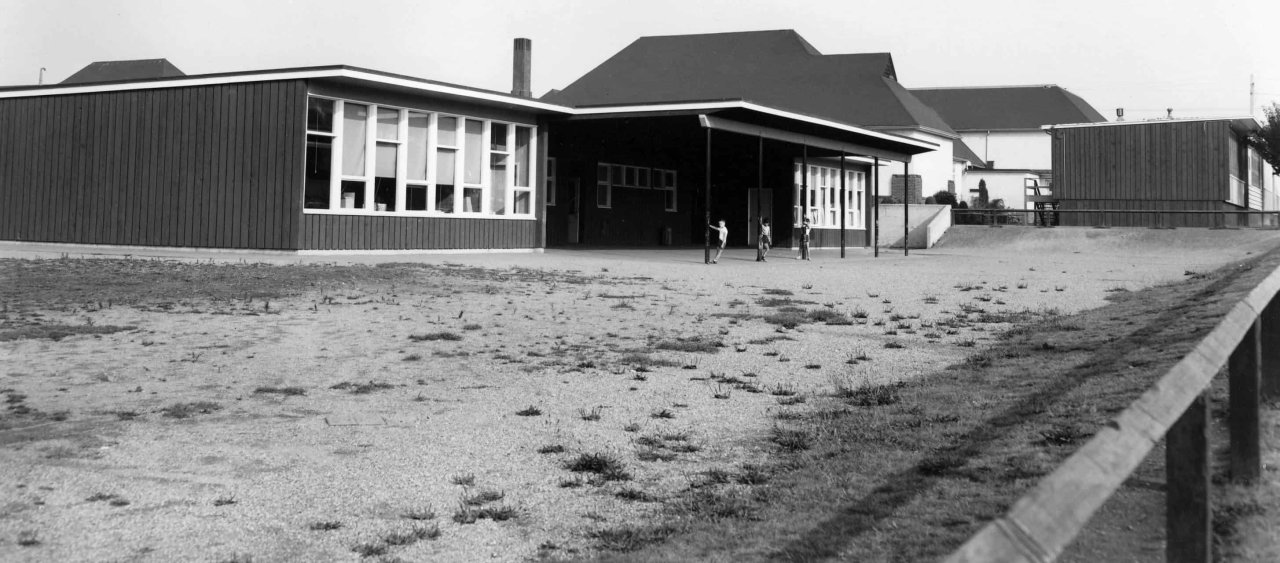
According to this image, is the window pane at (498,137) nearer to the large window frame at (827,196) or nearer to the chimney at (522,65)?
the chimney at (522,65)

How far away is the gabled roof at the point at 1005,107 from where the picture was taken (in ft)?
245

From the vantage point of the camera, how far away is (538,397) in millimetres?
7664

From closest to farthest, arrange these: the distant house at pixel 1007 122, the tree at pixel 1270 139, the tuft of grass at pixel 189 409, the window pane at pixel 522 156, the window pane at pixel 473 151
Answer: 1. the tuft of grass at pixel 189 409
2. the window pane at pixel 473 151
3. the window pane at pixel 522 156
4. the tree at pixel 1270 139
5. the distant house at pixel 1007 122

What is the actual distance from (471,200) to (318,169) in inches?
171

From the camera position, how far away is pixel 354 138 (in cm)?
2241

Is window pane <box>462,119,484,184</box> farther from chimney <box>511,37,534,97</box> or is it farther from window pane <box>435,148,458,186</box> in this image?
chimney <box>511,37,534,97</box>

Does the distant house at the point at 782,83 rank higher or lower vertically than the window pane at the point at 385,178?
higher

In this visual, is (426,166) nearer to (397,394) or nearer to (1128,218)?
(397,394)

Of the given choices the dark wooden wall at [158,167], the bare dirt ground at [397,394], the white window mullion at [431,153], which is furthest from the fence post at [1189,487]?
the white window mullion at [431,153]

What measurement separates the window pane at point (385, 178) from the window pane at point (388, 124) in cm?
19

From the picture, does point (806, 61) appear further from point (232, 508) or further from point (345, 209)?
point (232, 508)

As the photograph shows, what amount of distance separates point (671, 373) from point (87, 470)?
4.40 metres

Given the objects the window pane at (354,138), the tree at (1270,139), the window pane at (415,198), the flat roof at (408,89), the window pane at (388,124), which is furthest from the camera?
the tree at (1270,139)

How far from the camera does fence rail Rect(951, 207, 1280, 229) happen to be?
41.5 meters
